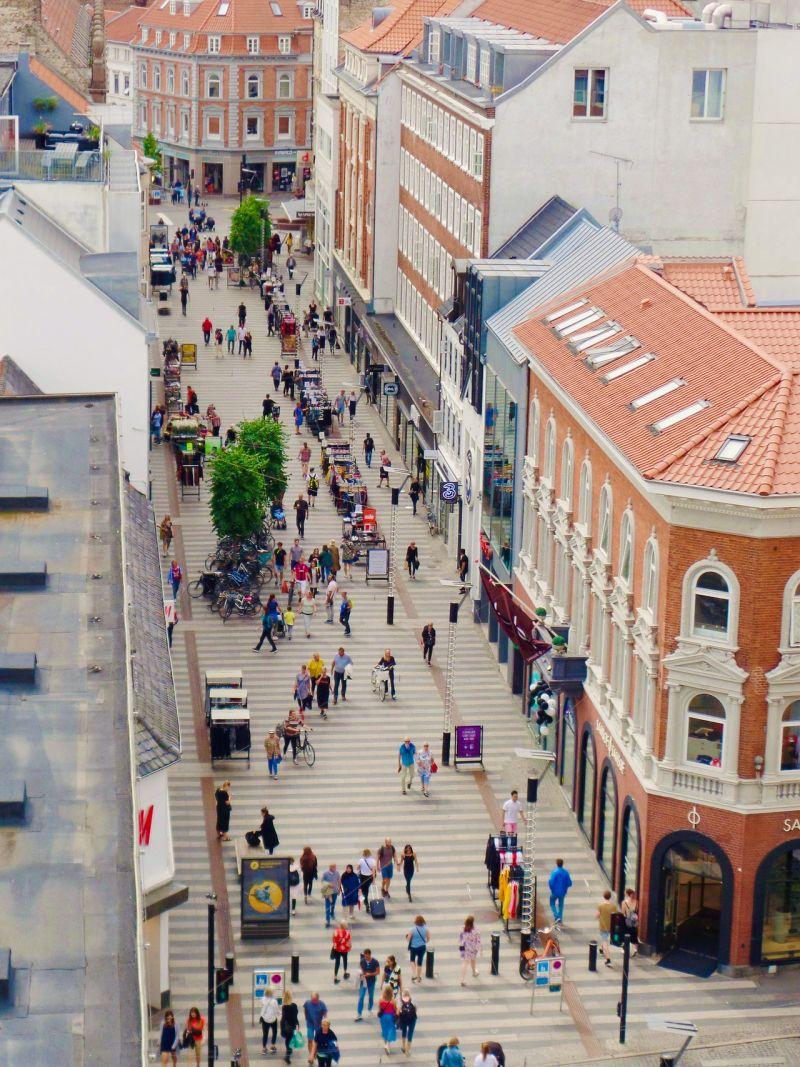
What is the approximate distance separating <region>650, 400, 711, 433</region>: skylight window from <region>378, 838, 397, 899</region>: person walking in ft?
36.9

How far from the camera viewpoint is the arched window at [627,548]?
157 feet

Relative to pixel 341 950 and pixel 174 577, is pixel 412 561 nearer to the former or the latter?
pixel 174 577

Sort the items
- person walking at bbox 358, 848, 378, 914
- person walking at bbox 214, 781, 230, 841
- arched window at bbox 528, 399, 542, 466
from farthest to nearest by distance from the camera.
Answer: arched window at bbox 528, 399, 542, 466
person walking at bbox 214, 781, 230, 841
person walking at bbox 358, 848, 378, 914

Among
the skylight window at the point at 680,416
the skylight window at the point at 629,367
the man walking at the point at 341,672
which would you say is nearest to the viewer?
the skylight window at the point at 680,416

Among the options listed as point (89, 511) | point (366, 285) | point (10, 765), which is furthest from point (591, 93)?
point (10, 765)

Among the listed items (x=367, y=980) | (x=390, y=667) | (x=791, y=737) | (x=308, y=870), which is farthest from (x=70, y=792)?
(x=390, y=667)

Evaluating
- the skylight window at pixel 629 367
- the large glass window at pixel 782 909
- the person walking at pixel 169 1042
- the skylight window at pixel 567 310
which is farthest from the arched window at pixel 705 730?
the skylight window at pixel 567 310

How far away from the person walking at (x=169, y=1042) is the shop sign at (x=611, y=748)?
1225cm

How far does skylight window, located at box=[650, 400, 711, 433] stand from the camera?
1824 inches

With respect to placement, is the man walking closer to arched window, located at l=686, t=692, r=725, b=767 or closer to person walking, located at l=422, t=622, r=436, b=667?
person walking, located at l=422, t=622, r=436, b=667

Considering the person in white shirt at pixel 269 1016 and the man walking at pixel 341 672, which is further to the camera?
the man walking at pixel 341 672

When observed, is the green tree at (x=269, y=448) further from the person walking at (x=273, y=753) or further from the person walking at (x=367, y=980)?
the person walking at (x=367, y=980)

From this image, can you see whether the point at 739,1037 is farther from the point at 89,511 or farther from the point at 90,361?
the point at 90,361

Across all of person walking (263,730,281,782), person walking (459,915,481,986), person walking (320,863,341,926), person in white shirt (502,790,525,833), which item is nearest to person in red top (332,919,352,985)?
person walking (320,863,341,926)
